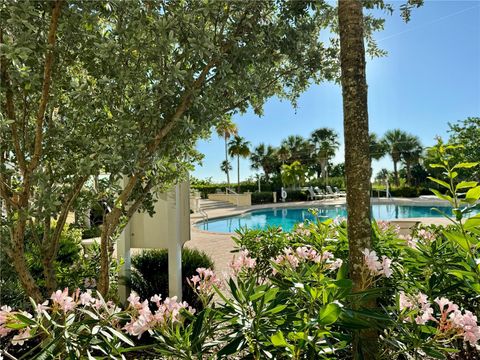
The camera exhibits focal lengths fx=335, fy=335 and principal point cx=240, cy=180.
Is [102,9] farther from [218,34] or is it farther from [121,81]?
[218,34]

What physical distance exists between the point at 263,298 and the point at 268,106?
7.91 ft

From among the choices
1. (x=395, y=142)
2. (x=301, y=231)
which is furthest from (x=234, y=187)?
(x=301, y=231)

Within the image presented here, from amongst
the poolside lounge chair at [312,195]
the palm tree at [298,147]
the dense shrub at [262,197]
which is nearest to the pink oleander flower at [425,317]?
the dense shrub at [262,197]

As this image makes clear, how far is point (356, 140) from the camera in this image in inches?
75.2

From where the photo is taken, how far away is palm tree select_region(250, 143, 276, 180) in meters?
38.5

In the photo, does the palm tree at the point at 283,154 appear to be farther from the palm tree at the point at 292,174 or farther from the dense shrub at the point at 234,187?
the palm tree at the point at 292,174

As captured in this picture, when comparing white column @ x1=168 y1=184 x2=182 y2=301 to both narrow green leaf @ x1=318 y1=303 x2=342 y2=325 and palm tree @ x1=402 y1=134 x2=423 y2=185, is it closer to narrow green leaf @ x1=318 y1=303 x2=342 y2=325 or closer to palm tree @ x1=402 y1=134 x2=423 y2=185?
narrow green leaf @ x1=318 y1=303 x2=342 y2=325

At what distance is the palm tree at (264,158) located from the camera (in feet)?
126

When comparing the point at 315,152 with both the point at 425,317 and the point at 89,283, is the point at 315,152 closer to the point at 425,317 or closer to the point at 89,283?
the point at 89,283

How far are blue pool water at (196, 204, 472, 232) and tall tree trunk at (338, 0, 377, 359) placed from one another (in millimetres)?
15652

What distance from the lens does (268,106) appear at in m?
3.52

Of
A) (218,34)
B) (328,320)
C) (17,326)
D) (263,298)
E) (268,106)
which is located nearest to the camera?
(328,320)

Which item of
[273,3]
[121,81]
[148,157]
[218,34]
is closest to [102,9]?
[121,81]

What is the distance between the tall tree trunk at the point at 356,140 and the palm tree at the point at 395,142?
4000cm
